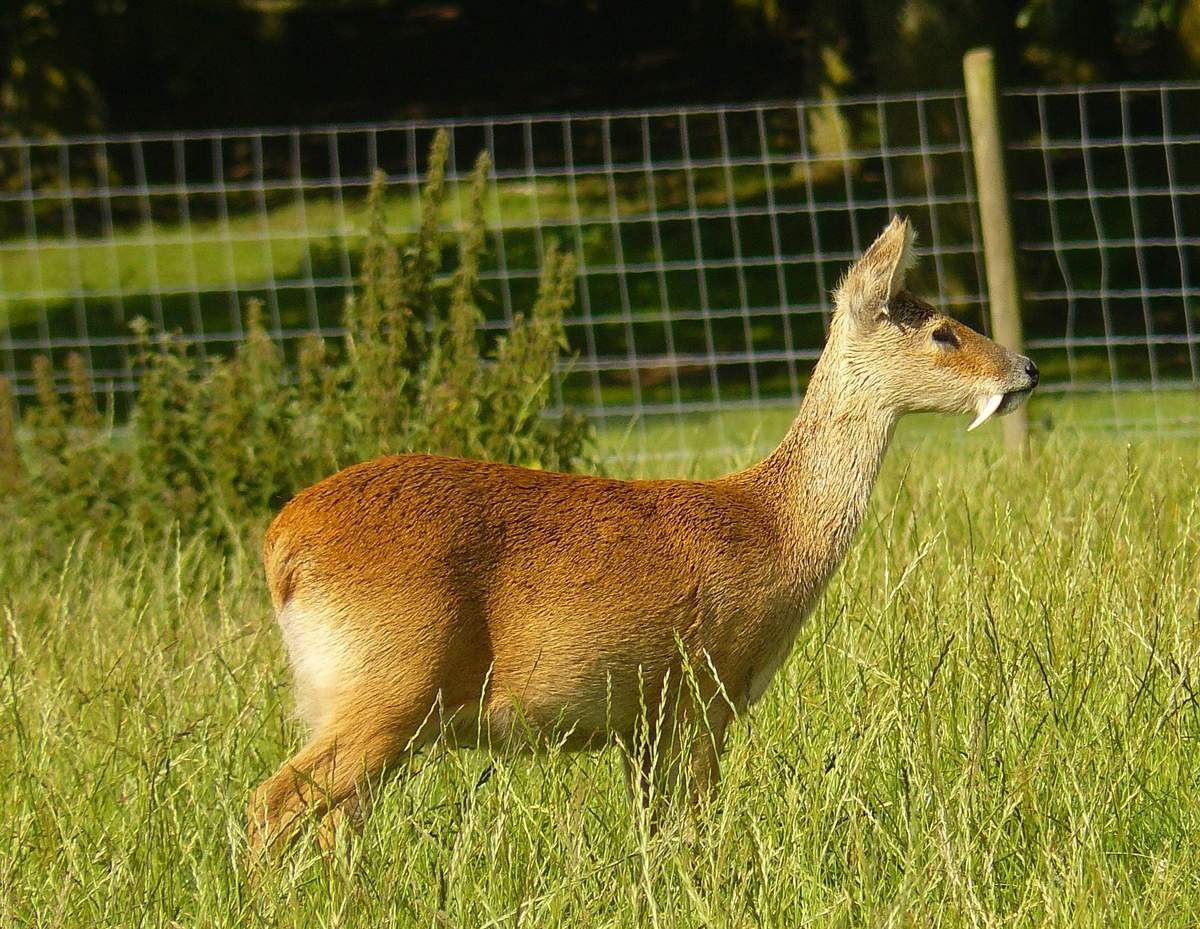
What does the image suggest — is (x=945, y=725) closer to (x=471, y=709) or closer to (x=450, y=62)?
(x=471, y=709)

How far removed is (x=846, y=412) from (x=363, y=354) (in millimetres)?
2420

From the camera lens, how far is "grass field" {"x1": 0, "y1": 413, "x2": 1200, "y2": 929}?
10.1 feet

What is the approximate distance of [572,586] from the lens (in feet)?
11.8

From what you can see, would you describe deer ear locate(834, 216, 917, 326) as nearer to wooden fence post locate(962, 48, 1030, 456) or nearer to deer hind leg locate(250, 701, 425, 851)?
deer hind leg locate(250, 701, 425, 851)

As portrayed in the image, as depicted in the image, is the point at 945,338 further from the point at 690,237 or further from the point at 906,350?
the point at 690,237

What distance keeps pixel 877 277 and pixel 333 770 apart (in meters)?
1.56

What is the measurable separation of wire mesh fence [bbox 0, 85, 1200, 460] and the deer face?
5.60m

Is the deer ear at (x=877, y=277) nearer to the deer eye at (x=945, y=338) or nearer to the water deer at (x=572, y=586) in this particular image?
the water deer at (x=572, y=586)

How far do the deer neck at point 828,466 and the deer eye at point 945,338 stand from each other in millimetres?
193

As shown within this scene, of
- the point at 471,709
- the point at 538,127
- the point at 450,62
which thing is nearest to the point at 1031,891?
the point at 471,709

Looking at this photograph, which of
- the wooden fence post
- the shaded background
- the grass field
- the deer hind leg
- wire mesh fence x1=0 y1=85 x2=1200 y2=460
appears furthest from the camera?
the shaded background

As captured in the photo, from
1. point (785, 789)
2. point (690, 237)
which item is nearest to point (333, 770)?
point (785, 789)

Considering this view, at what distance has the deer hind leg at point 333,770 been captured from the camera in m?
3.40

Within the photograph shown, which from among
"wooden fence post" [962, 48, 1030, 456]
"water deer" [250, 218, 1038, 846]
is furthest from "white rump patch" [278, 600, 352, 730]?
"wooden fence post" [962, 48, 1030, 456]
